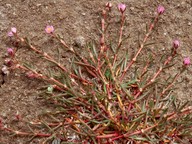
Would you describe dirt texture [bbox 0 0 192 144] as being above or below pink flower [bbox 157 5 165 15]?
below

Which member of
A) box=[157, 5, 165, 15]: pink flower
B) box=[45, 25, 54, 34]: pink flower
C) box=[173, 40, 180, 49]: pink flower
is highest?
box=[157, 5, 165, 15]: pink flower

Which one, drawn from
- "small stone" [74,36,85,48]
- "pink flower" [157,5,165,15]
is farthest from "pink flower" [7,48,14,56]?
"pink flower" [157,5,165,15]

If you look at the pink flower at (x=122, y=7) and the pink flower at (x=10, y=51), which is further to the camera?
the pink flower at (x=122, y=7)

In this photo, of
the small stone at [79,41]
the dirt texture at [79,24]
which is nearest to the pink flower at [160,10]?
the dirt texture at [79,24]

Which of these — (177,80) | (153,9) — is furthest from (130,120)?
(153,9)

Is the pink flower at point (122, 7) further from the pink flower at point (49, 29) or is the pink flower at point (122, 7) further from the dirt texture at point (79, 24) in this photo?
the pink flower at point (49, 29)

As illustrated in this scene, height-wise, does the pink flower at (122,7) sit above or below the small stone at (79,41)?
above

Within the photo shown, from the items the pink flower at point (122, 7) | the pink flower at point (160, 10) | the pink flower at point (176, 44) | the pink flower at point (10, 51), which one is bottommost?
the pink flower at point (10, 51)

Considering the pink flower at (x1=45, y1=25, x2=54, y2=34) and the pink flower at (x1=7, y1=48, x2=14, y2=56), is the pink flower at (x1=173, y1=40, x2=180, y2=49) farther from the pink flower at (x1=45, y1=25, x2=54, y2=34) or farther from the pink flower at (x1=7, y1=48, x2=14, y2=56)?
the pink flower at (x1=7, y1=48, x2=14, y2=56)

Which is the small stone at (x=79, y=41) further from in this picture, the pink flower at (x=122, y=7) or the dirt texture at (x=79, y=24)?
the pink flower at (x=122, y=7)
